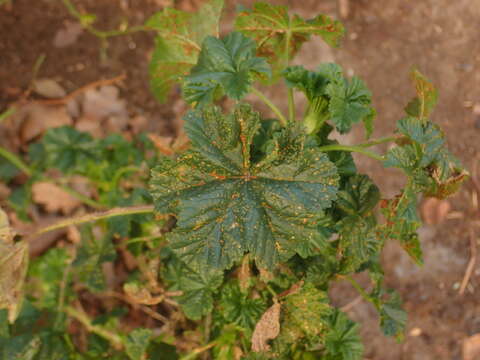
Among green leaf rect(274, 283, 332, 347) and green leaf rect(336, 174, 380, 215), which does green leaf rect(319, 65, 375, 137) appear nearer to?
→ green leaf rect(336, 174, 380, 215)

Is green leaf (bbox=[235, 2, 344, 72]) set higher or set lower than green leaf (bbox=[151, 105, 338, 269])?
higher

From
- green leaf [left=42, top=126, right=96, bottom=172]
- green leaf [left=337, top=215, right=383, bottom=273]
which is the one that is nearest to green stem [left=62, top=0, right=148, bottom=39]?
green leaf [left=42, top=126, right=96, bottom=172]

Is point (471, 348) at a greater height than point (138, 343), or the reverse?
point (138, 343)

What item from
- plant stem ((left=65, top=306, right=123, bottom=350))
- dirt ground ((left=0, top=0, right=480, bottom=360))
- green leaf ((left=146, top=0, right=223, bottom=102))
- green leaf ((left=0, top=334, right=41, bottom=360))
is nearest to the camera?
green leaf ((left=146, top=0, right=223, bottom=102))

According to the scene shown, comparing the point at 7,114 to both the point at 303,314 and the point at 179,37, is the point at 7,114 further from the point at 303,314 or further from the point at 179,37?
the point at 303,314

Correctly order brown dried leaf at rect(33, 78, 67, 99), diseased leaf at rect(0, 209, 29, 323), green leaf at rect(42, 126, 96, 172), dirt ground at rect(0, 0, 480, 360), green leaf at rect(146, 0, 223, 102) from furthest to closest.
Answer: brown dried leaf at rect(33, 78, 67, 99) → dirt ground at rect(0, 0, 480, 360) → green leaf at rect(42, 126, 96, 172) → green leaf at rect(146, 0, 223, 102) → diseased leaf at rect(0, 209, 29, 323)

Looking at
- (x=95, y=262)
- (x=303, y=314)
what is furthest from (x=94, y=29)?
(x=303, y=314)

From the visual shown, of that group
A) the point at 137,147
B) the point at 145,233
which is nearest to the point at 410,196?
the point at 145,233

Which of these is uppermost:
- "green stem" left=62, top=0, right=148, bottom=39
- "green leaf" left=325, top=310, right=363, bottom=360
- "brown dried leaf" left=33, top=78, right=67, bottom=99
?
"green stem" left=62, top=0, right=148, bottom=39

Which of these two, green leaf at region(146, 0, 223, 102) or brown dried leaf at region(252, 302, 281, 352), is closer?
brown dried leaf at region(252, 302, 281, 352)
